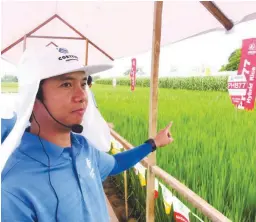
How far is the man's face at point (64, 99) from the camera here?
87 cm

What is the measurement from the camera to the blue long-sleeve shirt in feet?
2.48

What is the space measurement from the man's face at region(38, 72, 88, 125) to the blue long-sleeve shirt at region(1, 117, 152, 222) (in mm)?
98

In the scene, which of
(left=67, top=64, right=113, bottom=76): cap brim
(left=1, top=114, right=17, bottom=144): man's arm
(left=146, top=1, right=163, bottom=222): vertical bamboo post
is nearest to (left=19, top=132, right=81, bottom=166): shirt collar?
(left=1, top=114, right=17, bottom=144): man's arm

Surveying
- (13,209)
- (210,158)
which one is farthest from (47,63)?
(210,158)

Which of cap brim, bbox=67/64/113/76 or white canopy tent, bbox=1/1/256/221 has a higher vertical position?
white canopy tent, bbox=1/1/256/221

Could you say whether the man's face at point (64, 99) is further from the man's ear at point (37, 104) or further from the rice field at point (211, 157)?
the rice field at point (211, 157)

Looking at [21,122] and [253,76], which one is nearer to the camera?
[21,122]

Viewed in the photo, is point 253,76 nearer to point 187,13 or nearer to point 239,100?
point 239,100

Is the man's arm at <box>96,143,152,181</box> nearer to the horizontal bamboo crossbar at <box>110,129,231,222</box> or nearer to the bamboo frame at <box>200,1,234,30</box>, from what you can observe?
the horizontal bamboo crossbar at <box>110,129,231,222</box>

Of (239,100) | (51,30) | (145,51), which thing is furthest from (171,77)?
(239,100)

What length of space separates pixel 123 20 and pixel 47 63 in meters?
2.12

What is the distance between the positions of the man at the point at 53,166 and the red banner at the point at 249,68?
123cm

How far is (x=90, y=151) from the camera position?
3.64 feet

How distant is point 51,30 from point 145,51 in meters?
4.15
